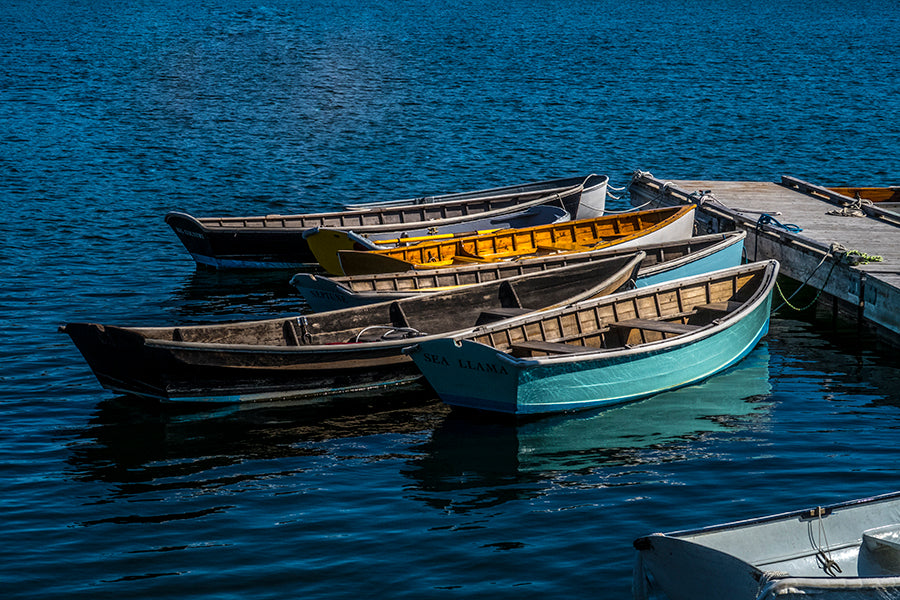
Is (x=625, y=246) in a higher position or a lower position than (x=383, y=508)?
higher

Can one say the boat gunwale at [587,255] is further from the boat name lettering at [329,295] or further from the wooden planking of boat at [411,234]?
the wooden planking of boat at [411,234]

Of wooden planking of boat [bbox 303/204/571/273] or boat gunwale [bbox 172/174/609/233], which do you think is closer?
wooden planking of boat [bbox 303/204/571/273]

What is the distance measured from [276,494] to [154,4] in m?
126

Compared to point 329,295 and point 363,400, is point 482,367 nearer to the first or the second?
point 363,400

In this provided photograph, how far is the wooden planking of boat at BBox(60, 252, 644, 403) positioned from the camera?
1655cm

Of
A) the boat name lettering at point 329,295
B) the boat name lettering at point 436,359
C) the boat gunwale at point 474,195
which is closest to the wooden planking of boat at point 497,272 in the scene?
the boat name lettering at point 329,295

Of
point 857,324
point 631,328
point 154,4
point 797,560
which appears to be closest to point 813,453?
point 631,328

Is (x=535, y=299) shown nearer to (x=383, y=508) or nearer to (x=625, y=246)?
(x=625, y=246)

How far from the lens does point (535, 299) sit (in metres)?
20.3

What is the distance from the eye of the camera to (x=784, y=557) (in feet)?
31.9

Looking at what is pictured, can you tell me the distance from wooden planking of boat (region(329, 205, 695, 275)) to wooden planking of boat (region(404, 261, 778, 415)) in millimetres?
3909

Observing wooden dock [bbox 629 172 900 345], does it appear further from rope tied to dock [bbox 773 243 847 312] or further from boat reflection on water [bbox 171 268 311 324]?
boat reflection on water [bbox 171 268 311 324]

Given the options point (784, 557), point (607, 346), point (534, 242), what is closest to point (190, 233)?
point (534, 242)

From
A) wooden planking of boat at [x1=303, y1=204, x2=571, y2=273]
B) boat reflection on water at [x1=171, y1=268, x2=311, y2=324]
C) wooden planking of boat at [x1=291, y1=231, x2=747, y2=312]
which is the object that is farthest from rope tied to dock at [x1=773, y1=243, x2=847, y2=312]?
boat reflection on water at [x1=171, y1=268, x2=311, y2=324]
